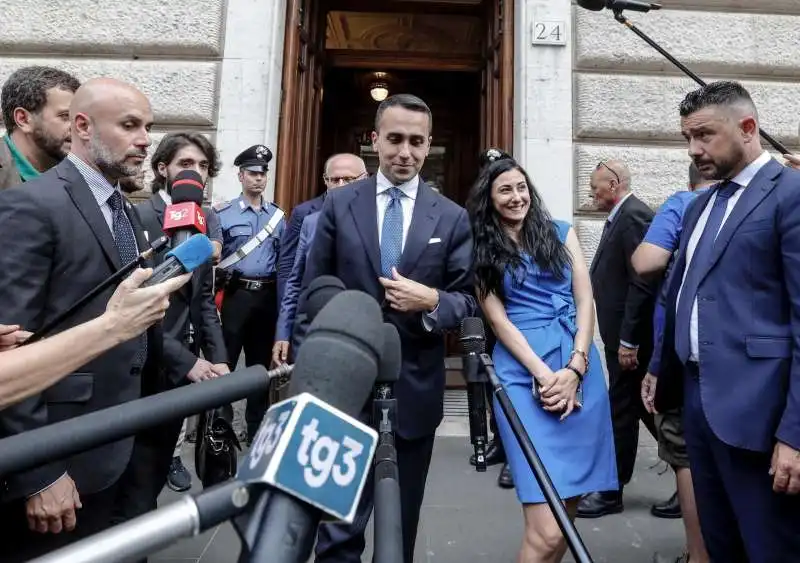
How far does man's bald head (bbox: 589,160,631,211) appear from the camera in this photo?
3424 millimetres

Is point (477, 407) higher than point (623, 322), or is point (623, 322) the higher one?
point (623, 322)

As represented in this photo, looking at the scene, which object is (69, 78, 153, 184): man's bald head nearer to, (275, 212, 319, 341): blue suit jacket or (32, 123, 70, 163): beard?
(32, 123, 70, 163): beard

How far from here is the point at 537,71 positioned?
4.42m

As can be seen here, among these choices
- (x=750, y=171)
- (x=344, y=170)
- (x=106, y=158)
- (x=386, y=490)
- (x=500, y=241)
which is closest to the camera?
(x=386, y=490)

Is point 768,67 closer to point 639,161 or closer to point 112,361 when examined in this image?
point 639,161

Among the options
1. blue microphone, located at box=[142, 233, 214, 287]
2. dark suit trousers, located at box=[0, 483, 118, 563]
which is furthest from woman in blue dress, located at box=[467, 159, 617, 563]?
dark suit trousers, located at box=[0, 483, 118, 563]

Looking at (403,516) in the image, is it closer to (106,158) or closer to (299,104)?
(106,158)

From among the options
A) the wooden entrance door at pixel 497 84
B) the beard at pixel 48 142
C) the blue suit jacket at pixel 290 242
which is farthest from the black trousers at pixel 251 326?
the beard at pixel 48 142

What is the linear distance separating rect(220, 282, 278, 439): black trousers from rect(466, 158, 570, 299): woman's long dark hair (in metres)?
1.90

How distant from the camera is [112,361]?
1627 mm

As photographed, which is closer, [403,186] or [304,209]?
[403,186]

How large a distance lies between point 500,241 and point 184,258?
1.31m

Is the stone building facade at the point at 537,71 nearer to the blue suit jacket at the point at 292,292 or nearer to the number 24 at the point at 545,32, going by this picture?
the number 24 at the point at 545,32

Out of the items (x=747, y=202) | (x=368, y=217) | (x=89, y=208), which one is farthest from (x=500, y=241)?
(x=89, y=208)
